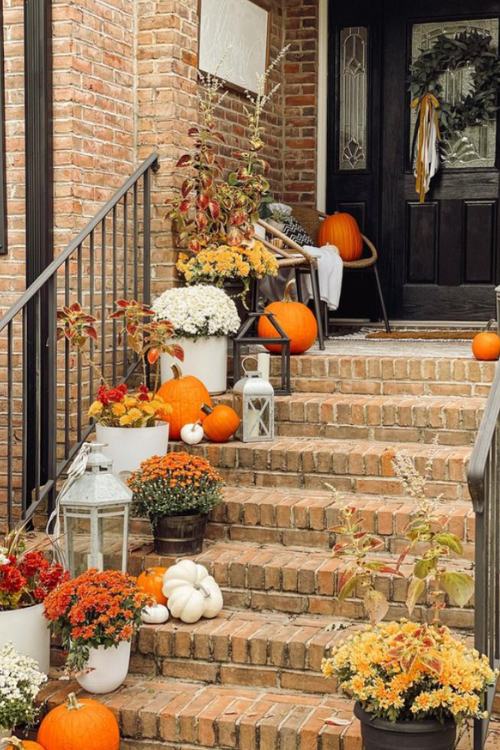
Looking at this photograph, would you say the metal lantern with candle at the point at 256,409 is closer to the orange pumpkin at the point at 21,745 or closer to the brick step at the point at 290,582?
the brick step at the point at 290,582

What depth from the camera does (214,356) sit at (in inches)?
216

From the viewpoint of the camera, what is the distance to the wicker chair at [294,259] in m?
6.06

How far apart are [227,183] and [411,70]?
73.4 inches

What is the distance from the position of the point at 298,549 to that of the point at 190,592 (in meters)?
0.56

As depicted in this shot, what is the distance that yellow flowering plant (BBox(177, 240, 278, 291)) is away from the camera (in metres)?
5.63

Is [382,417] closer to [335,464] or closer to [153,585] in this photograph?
[335,464]

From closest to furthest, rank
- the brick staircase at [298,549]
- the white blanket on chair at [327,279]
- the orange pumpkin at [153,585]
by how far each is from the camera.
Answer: the brick staircase at [298,549] < the orange pumpkin at [153,585] < the white blanket on chair at [327,279]

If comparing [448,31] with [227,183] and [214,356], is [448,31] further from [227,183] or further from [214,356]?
[214,356]

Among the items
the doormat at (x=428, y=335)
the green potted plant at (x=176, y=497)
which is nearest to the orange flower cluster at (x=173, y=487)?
the green potted plant at (x=176, y=497)

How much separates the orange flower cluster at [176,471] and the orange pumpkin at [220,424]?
539 mm

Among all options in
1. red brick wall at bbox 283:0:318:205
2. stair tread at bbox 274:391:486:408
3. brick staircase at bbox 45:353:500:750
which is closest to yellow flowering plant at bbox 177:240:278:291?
brick staircase at bbox 45:353:500:750

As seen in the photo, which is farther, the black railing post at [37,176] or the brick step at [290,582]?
the black railing post at [37,176]

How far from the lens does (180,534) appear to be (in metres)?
4.49

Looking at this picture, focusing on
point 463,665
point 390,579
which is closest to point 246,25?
point 390,579
